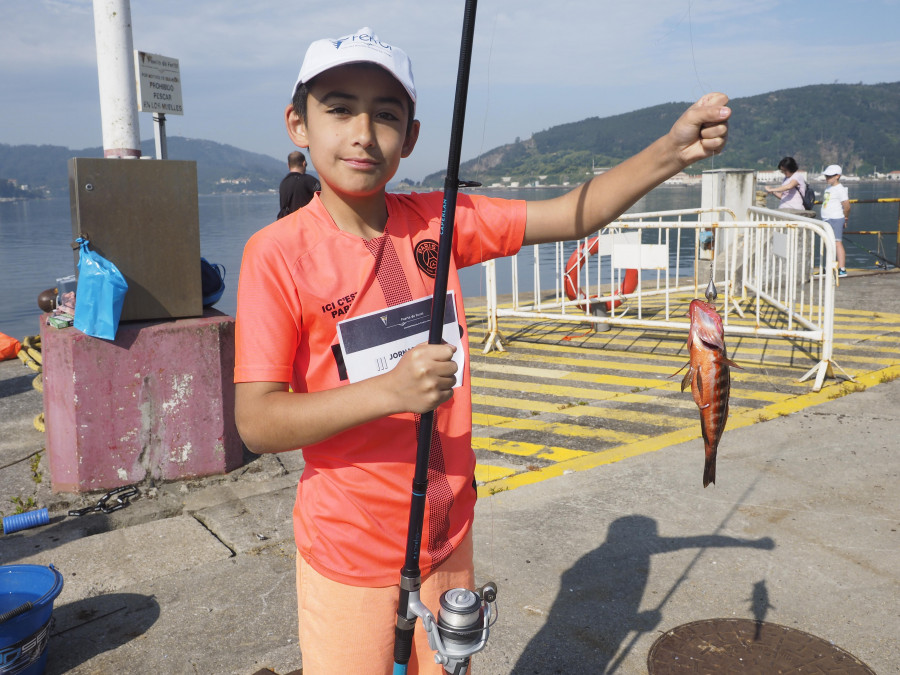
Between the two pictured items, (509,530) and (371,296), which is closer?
(371,296)

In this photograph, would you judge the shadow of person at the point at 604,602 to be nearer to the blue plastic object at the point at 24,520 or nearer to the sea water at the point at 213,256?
the sea water at the point at 213,256

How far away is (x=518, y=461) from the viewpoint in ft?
18.7

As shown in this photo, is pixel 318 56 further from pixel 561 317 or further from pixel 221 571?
pixel 561 317

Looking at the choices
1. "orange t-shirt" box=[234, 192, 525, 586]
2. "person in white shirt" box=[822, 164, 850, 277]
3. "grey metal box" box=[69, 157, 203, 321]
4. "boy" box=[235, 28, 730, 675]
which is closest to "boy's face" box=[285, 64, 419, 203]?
"boy" box=[235, 28, 730, 675]

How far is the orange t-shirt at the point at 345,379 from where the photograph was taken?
69.1 inches

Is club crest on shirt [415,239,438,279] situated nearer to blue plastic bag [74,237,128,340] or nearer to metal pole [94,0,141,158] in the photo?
blue plastic bag [74,237,128,340]

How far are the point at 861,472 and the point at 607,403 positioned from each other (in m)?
2.40

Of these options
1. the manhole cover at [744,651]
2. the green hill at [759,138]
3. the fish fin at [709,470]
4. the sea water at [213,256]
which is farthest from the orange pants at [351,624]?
the manhole cover at [744,651]

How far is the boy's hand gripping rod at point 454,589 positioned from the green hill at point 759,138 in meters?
0.35

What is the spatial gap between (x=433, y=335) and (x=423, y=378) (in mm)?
180

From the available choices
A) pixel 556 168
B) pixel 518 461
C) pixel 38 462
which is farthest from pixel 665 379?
pixel 38 462

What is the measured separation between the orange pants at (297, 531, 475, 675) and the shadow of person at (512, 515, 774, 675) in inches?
59.8

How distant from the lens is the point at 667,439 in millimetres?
5992

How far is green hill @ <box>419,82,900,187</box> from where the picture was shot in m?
2.68
